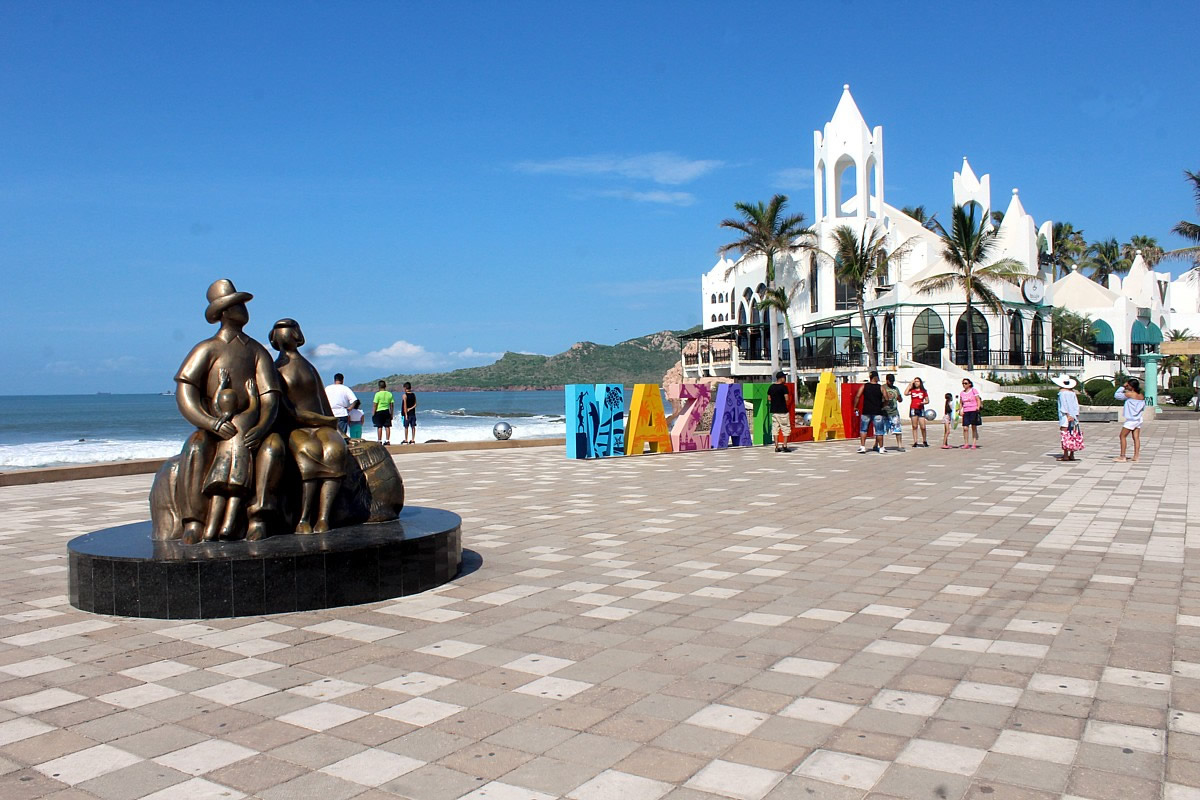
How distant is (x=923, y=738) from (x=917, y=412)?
17.0 meters

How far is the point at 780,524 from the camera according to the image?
30.2 ft

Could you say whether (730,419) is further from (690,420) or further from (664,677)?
(664,677)

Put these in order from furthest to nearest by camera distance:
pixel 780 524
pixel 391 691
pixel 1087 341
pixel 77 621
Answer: pixel 1087 341 → pixel 780 524 → pixel 77 621 → pixel 391 691

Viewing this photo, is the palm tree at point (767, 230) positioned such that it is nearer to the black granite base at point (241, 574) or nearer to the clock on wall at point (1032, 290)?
the clock on wall at point (1032, 290)

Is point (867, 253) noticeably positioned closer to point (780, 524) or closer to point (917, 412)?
point (917, 412)

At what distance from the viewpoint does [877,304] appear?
43.6m

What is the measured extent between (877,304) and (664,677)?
41663 millimetres

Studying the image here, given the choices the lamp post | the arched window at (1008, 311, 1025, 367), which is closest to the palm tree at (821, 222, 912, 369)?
the arched window at (1008, 311, 1025, 367)

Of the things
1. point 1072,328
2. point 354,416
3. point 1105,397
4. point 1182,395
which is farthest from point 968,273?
point 354,416

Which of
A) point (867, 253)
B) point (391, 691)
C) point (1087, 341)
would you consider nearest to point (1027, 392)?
point (867, 253)

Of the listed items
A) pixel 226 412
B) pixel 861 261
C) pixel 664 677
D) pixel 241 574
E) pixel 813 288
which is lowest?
pixel 664 677

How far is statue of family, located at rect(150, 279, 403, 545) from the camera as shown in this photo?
614 centimetres

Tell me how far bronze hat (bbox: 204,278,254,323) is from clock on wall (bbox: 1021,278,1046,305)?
4283 cm

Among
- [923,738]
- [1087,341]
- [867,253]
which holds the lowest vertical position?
[923,738]
